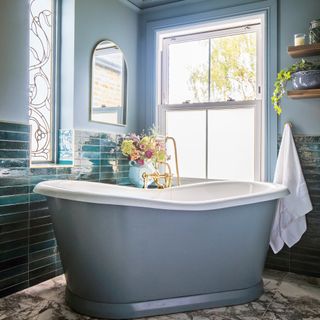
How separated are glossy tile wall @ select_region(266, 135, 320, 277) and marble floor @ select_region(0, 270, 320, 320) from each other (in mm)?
231

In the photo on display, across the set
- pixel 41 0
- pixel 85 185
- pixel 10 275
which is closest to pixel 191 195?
pixel 85 185

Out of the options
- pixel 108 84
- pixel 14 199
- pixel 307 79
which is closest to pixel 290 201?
pixel 307 79

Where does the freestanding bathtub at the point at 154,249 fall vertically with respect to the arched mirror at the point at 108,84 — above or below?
below

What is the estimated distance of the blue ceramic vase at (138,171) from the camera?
2.94 metres

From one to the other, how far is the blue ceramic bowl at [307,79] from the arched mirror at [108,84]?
1.46 meters

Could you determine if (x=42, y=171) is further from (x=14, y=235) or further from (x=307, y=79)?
(x=307, y=79)

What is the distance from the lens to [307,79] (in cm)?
237

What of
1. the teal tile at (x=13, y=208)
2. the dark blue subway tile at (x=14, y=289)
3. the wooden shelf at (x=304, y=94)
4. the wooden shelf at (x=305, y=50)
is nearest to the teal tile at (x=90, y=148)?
A: the teal tile at (x=13, y=208)

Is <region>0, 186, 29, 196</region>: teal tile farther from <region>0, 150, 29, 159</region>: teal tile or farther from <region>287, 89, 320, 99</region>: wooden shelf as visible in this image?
<region>287, 89, 320, 99</region>: wooden shelf

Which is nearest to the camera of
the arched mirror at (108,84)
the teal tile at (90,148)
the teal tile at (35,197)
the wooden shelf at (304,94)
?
the teal tile at (35,197)

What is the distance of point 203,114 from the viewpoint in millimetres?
3084

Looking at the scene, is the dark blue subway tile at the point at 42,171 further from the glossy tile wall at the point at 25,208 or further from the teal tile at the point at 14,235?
the teal tile at the point at 14,235

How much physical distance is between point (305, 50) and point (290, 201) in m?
1.08

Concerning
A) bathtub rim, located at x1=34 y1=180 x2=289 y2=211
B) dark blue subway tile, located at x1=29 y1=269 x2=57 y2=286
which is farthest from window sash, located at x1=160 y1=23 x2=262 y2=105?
dark blue subway tile, located at x1=29 y1=269 x2=57 y2=286
